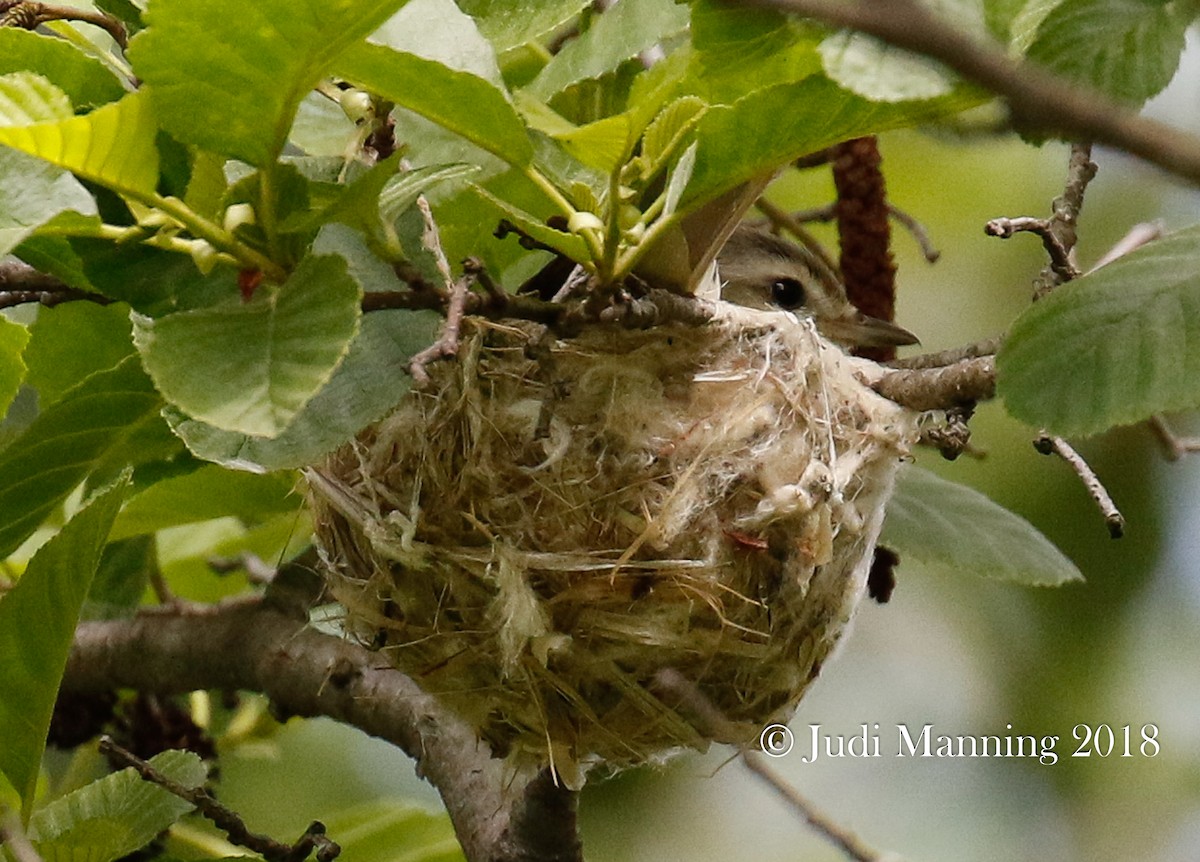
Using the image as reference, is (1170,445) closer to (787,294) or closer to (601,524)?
(787,294)

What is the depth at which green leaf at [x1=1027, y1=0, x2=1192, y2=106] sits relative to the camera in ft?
4.92

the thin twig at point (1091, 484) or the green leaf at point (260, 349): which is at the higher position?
the green leaf at point (260, 349)

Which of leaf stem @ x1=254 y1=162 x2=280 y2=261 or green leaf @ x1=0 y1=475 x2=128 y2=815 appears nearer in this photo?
leaf stem @ x1=254 y1=162 x2=280 y2=261

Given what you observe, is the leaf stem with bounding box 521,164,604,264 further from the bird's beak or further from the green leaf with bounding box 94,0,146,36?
the bird's beak

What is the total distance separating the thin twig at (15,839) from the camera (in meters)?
1.67

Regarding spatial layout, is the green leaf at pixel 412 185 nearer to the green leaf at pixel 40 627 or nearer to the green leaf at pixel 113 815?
Result: the green leaf at pixel 40 627

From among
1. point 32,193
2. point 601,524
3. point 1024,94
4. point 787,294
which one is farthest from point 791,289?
point 1024,94

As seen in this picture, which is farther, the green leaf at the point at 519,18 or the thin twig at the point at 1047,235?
the green leaf at the point at 519,18

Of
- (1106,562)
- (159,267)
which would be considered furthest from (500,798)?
(1106,562)

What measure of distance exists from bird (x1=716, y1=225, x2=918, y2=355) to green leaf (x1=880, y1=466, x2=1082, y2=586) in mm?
415

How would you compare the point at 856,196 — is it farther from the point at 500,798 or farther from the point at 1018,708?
the point at 1018,708

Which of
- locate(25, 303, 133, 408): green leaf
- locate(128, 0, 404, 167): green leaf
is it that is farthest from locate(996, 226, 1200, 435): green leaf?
locate(25, 303, 133, 408): green leaf

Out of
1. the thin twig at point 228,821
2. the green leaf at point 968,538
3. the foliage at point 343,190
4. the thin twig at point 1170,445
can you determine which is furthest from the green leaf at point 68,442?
the thin twig at point 1170,445

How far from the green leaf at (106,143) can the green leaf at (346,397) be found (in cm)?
22
